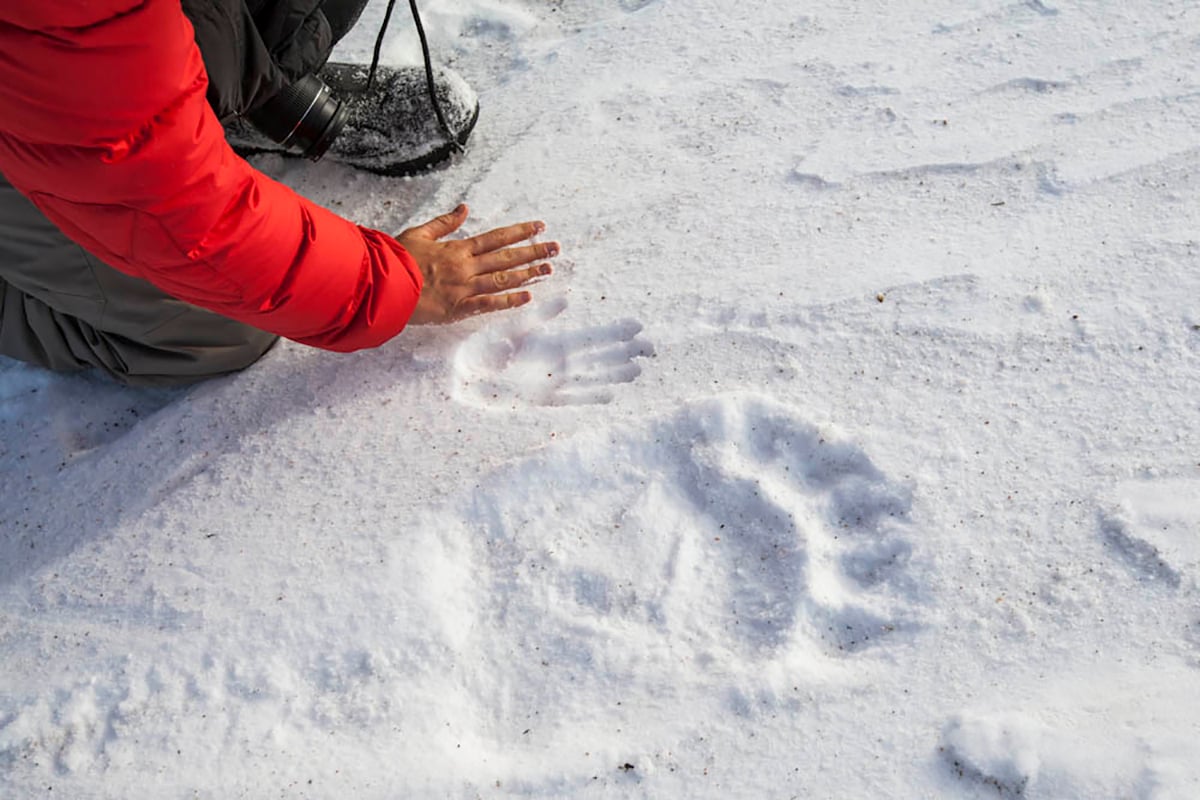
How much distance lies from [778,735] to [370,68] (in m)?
1.35

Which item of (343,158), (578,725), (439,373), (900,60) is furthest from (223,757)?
(900,60)

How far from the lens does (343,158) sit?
65.6 inches

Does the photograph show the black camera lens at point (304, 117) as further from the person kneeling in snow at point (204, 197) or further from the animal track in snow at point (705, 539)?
the animal track in snow at point (705, 539)

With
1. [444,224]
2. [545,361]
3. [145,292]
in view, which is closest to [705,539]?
[545,361]

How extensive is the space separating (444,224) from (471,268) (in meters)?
0.13

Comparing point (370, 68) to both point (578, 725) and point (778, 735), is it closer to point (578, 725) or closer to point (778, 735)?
point (578, 725)

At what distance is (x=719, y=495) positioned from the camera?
118 cm

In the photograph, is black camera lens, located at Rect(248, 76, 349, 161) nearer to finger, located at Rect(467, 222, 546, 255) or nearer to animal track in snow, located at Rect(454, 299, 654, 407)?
finger, located at Rect(467, 222, 546, 255)

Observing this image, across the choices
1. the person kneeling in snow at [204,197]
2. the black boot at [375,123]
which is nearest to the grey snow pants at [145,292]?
the person kneeling in snow at [204,197]

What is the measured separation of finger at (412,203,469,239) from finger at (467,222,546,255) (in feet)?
0.12

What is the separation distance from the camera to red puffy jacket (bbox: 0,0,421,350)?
82cm

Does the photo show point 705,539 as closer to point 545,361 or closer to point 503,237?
point 545,361

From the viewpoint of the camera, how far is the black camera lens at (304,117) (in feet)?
5.04

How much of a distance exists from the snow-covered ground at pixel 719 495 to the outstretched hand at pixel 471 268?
0.15 feet
